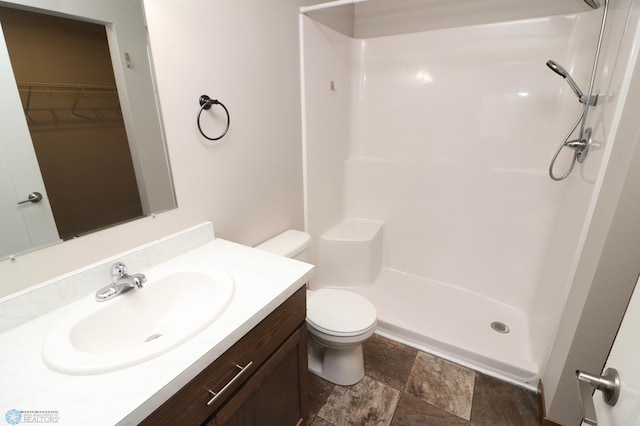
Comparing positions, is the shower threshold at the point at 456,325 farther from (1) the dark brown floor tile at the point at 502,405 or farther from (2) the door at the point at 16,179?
(2) the door at the point at 16,179

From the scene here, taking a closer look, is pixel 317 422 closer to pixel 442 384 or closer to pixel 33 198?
pixel 442 384

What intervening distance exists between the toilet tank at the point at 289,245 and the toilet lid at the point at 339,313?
9.9 inches

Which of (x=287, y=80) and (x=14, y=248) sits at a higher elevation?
(x=287, y=80)

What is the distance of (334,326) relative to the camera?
153cm

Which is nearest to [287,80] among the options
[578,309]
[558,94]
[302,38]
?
[302,38]

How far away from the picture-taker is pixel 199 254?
128 cm

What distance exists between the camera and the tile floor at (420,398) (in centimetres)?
150

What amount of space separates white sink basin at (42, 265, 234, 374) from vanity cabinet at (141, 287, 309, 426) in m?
0.12

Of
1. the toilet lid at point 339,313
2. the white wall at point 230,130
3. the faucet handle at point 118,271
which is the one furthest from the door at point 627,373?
the white wall at point 230,130

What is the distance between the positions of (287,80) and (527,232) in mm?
1857

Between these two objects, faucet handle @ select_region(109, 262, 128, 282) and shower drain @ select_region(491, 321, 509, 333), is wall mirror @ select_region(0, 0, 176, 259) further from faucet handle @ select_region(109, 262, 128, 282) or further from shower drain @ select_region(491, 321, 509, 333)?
shower drain @ select_region(491, 321, 509, 333)

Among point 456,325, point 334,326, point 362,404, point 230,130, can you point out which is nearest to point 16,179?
point 230,130

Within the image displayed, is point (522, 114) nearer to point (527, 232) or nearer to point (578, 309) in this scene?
point (527, 232)

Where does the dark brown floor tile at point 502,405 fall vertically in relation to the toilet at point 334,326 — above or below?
below
